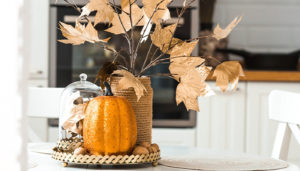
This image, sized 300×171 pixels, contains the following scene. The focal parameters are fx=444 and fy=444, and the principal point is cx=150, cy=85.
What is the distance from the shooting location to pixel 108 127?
0.80 metres

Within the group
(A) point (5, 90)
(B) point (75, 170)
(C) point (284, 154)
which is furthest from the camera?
(C) point (284, 154)

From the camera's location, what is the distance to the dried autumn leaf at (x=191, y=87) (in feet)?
2.79

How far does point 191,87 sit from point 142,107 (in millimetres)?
114

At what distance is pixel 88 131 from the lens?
82cm

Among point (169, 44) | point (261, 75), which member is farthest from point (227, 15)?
point (169, 44)

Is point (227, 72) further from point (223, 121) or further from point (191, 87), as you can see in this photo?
point (223, 121)

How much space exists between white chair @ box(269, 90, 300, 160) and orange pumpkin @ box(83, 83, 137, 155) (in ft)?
2.05

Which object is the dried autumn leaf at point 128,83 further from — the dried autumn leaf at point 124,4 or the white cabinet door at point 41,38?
the white cabinet door at point 41,38

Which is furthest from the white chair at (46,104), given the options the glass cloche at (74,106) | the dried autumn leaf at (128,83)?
the dried autumn leaf at (128,83)

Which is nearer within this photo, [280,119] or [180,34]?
[280,119]

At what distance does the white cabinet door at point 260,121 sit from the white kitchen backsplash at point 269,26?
70 centimetres

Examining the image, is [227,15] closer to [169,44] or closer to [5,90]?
[169,44]

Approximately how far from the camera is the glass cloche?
87 centimetres

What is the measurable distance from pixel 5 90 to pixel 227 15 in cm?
331
